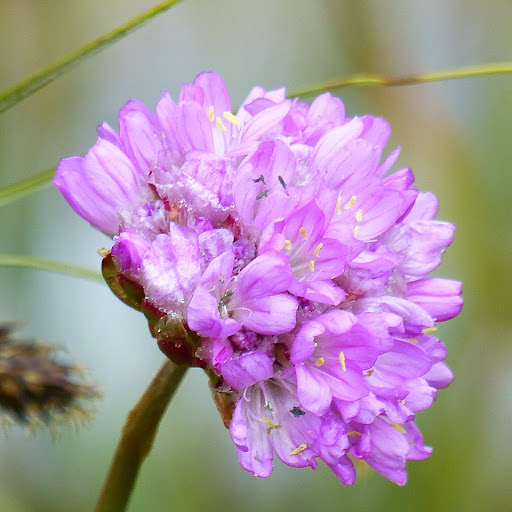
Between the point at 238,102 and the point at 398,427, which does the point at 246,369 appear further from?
Result: the point at 238,102

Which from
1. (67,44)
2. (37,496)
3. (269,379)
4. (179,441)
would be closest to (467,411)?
(179,441)

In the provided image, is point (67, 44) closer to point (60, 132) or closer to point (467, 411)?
point (60, 132)

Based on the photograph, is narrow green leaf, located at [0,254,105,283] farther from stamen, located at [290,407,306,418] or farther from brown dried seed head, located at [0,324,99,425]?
stamen, located at [290,407,306,418]

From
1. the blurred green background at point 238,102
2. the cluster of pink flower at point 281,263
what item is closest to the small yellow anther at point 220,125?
the cluster of pink flower at point 281,263

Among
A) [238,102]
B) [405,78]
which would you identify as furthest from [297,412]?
[238,102]

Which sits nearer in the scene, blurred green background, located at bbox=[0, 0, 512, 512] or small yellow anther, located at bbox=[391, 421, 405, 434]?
small yellow anther, located at bbox=[391, 421, 405, 434]

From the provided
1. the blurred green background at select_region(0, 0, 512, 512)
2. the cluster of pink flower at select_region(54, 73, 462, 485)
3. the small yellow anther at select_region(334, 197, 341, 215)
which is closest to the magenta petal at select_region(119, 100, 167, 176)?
the cluster of pink flower at select_region(54, 73, 462, 485)

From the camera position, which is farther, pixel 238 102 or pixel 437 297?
pixel 238 102
